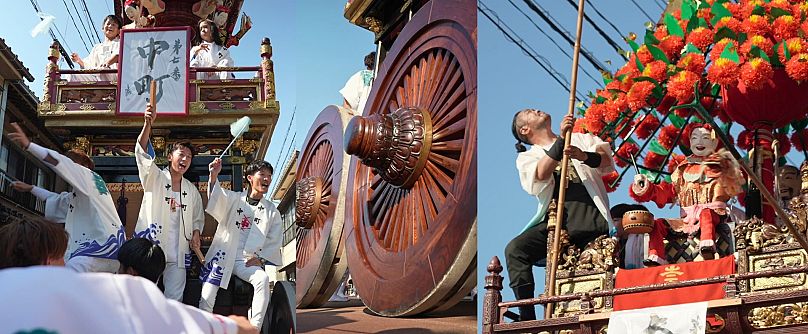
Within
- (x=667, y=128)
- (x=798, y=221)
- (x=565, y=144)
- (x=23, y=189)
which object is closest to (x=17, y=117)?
(x=23, y=189)

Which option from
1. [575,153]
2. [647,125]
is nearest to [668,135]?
[647,125]

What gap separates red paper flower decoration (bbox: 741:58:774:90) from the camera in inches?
157

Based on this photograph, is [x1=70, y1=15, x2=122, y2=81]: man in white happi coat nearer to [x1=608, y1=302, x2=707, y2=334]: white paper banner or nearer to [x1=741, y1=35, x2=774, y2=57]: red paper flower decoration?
[x1=608, y1=302, x2=707, y2=334]: white paper banner

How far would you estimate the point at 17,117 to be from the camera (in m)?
2.83

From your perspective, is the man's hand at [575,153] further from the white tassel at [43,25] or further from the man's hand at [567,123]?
the white tassel at [43,25]

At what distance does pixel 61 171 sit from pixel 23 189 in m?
0.12

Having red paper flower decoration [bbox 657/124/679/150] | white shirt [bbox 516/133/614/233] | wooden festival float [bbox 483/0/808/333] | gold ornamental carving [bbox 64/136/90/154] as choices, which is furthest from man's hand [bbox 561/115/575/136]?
gold ornamental carving [bbox 64/136/90/154]

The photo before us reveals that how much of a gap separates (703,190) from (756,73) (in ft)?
1.83

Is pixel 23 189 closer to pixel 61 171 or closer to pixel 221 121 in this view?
pixel 61 171

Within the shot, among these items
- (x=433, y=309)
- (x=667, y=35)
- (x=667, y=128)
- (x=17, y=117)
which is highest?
(x=667, y=35)

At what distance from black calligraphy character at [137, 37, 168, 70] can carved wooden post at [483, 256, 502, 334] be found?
1.78 metres

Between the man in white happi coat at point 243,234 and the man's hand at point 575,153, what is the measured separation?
5.00 feet

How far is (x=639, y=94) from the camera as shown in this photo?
4.45 metres

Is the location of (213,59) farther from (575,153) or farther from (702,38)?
(702,38)
